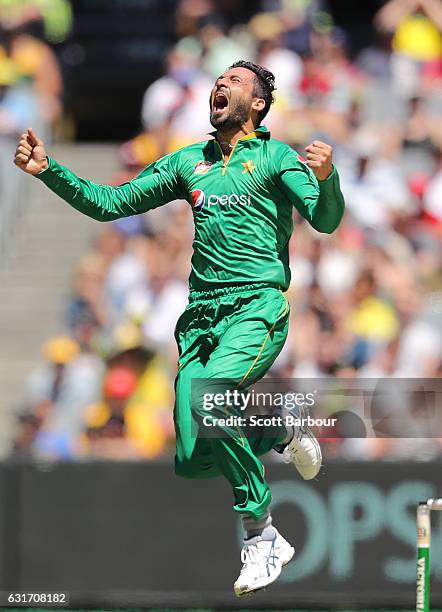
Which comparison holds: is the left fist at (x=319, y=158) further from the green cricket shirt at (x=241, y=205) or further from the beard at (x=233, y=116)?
the beard at (x=233, y=116)

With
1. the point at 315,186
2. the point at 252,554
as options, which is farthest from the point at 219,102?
the point at 252,554

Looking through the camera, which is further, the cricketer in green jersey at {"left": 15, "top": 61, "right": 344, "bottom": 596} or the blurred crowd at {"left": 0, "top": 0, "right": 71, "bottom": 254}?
the blurred crowd at {"left": 0, "top": 0, "right": 71, "bottom": 254}

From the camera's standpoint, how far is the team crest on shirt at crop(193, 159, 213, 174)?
688 centimetres

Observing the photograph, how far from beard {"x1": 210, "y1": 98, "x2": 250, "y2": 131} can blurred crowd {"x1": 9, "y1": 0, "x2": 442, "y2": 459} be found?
8.02 feet

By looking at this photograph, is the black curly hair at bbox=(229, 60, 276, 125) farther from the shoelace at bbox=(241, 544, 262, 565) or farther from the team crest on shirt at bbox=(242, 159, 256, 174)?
the shoelace at bbox=(241, 544, 262, 565)

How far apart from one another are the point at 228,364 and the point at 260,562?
83 centimetres

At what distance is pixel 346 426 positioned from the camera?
781 centimetres

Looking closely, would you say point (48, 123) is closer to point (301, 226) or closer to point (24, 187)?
point (24, 187)

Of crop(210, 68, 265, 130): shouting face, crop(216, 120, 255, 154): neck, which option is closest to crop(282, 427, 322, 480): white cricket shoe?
crop(216, 120, 255, 154): neck

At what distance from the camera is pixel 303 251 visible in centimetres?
1128

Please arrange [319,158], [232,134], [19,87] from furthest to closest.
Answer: [19,87]
[232,134]
[319,158]

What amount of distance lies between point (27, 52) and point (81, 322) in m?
3.11

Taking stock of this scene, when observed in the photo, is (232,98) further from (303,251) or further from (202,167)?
(303,251)

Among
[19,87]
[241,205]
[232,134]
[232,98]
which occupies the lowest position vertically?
[241,205]
